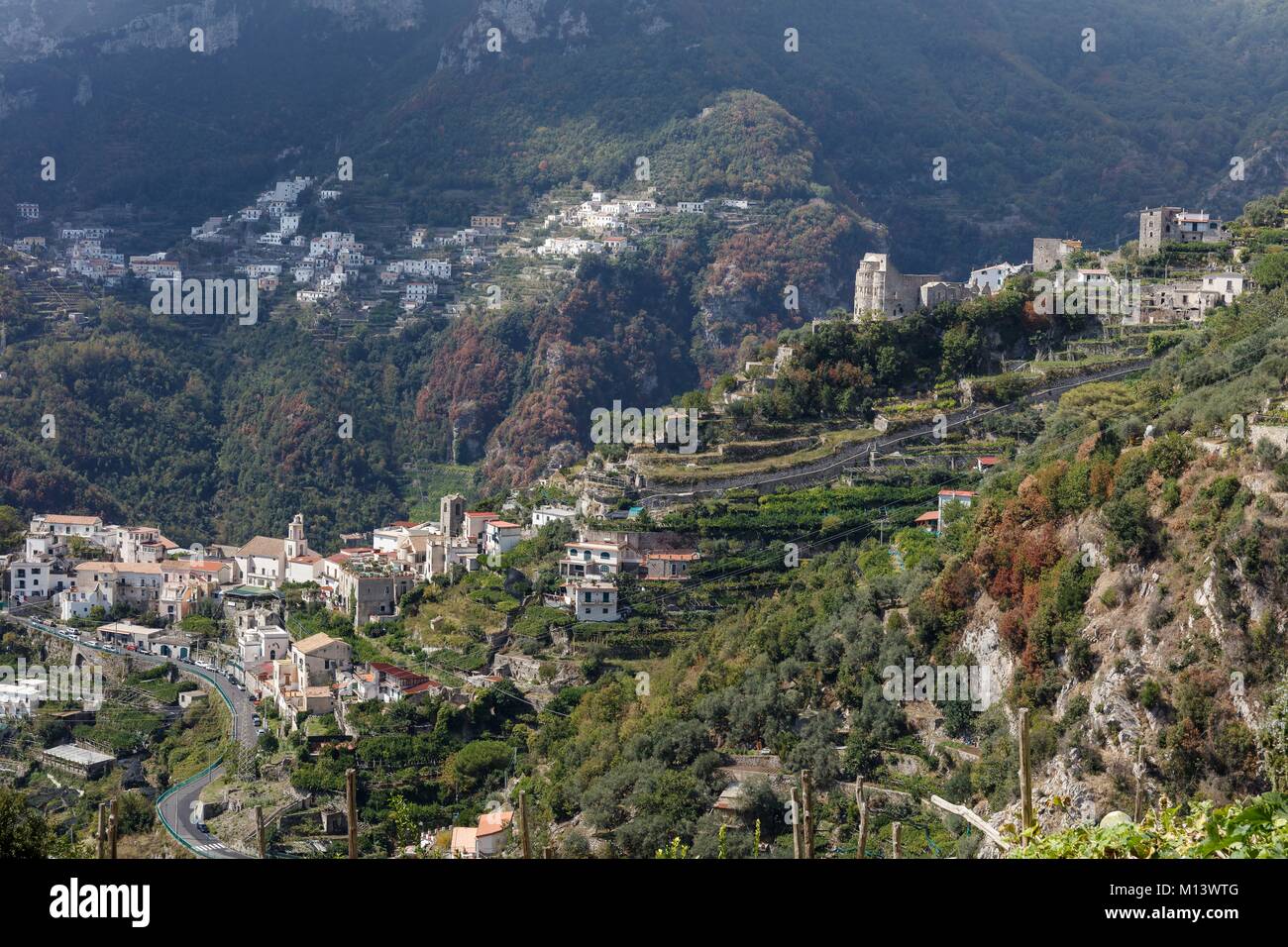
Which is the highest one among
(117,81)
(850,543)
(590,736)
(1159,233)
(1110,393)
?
(117,81)

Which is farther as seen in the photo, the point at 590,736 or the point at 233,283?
the point at 233,283

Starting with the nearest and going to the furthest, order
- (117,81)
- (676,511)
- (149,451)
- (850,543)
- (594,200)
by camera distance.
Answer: (850,543), (676,511), (149,451), (594,200), (117,81)

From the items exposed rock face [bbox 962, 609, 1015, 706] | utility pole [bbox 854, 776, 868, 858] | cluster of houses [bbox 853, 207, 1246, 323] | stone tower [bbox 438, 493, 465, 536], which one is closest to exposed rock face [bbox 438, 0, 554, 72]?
stone tower [bbox 438, 493, 465, 536]

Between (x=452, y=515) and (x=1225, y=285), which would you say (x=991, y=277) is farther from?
(x=452, y=515)

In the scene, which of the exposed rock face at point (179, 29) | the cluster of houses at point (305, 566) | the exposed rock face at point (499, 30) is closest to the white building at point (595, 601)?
the cluster of houses at point (305, 566)

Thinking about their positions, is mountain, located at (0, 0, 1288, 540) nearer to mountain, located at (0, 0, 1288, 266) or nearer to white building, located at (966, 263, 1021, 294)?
mountain, located at (0, 0, 1288, 266)
